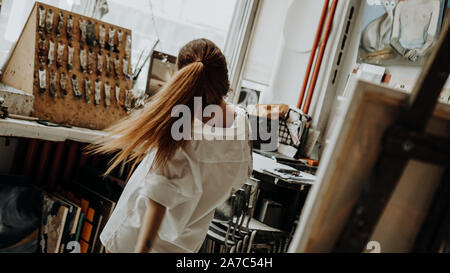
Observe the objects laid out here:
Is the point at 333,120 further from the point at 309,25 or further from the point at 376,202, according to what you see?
the point at 376,202

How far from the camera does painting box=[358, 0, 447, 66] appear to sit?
309 cm

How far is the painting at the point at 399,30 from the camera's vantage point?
3.09m

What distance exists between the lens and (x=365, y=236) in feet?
1.86

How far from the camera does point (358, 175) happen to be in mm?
567

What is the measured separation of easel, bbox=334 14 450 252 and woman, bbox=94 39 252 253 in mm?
694

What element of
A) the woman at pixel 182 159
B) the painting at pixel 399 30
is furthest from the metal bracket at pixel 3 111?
the painting at pixel 399 30

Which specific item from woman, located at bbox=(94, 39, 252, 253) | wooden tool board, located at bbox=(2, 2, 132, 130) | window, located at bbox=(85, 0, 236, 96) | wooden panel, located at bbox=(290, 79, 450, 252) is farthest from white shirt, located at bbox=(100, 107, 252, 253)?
window, located at bbox=(85, 0, 236, 96)

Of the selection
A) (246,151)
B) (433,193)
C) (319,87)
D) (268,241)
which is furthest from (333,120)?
(433,193)

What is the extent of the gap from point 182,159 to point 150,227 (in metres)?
0.23

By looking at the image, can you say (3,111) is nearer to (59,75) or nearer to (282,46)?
(59,75)

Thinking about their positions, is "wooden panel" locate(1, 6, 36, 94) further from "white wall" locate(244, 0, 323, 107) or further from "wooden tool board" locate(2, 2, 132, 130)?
"white wall" locate(244, 0, 323, 107)

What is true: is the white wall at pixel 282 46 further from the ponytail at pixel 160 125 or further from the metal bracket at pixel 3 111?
the ponytail at pixel 160 125

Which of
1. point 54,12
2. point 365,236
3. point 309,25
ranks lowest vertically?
point 365,236
